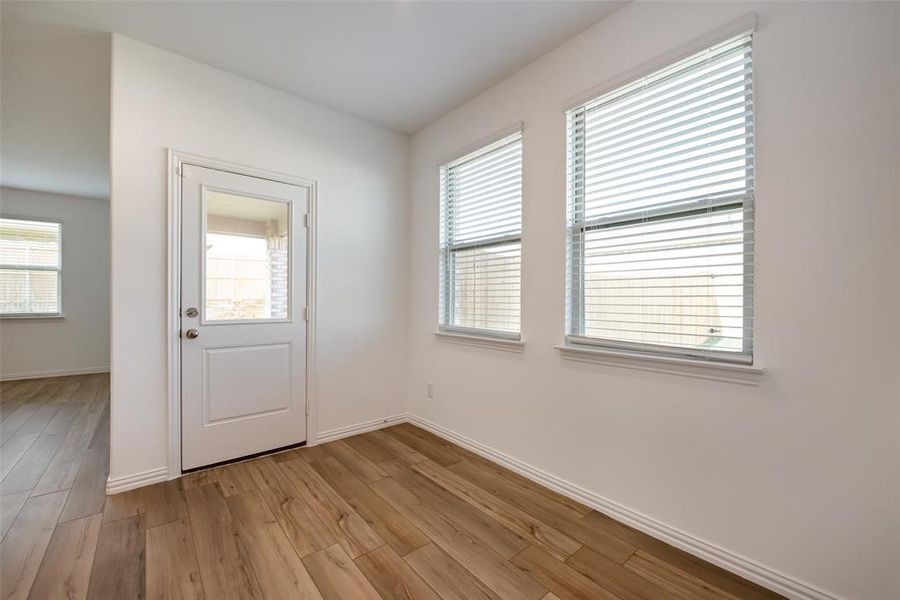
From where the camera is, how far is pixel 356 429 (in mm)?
3211

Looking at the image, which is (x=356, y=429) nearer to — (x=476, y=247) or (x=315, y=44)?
(x=476, y=247)

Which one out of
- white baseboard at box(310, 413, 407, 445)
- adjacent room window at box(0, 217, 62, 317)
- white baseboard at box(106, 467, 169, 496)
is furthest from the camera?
adjacent room window at box(0, 217, 62, 317)

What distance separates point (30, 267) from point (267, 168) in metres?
5.12

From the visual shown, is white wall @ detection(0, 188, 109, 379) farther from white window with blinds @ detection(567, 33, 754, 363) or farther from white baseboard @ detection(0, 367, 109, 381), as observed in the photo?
white window with blinds @ detection(567, 33, 754, 363)

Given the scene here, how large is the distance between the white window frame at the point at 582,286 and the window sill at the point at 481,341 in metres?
0.36

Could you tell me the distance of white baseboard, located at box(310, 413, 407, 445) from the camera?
119 inches

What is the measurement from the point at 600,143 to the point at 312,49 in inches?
73.5

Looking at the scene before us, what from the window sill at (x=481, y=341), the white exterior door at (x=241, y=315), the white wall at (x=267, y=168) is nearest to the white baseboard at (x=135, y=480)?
the white wall at (x=267, y=168)

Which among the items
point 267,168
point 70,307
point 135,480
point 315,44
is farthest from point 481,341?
point 70,307


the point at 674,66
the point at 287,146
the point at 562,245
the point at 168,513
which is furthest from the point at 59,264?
the point at 674,66

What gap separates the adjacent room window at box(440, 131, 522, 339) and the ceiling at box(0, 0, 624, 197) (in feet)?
1.80

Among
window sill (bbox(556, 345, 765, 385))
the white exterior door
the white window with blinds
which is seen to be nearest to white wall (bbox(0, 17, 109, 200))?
the white exterior door

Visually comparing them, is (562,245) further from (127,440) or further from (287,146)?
(127,440)

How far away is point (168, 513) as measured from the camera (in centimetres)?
200
